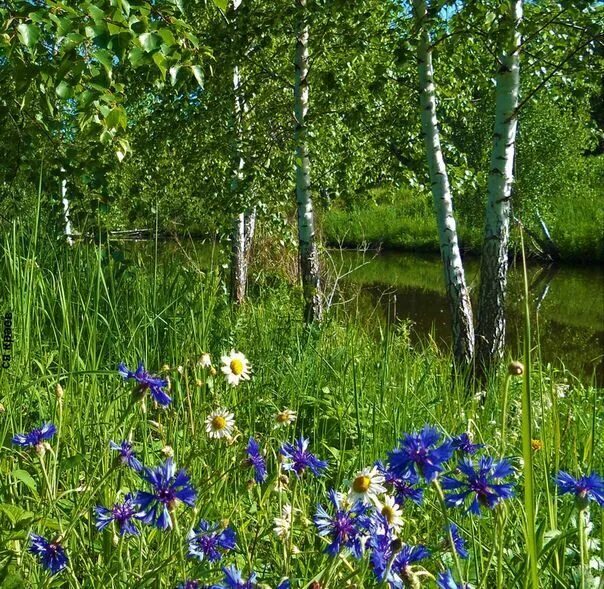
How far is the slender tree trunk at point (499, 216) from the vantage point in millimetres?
4277

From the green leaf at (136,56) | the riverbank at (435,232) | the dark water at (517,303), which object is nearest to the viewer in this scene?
the green leaf at (136,56)

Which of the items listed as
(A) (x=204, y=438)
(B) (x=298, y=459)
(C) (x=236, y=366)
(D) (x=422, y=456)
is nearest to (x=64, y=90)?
(A) (x=204, y=438)

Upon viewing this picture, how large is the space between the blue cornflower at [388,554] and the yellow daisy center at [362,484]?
0.05m

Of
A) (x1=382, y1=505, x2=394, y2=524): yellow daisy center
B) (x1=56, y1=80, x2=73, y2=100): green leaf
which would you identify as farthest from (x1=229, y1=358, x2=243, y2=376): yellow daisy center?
(x1=56, y1=80, x2=73, y2=100): green leaf

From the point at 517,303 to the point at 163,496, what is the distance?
8132mm

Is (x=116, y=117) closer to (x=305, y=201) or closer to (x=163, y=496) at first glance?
(x=163, y=496)

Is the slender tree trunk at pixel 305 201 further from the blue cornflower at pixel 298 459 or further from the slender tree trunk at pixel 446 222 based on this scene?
the blue cornflower at pixel 298 459

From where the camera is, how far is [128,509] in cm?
115

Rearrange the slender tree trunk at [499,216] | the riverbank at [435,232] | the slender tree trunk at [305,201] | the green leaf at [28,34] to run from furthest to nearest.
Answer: the riverbank at [435,232] → the slender tree trunk at [305,201] → the slender tree trunk at [499,216] → the green leaf at [28,34]

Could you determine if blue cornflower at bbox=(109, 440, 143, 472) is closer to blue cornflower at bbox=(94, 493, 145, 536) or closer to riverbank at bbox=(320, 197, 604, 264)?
blue cornflower at bbox=(94, 493, 145, 536)

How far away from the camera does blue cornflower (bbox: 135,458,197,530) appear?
3.05ft

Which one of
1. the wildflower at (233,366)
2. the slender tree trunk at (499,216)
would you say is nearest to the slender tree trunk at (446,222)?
the slender tree trunk at (499,216)

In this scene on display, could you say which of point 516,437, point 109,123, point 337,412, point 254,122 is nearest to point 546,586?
point 516,437

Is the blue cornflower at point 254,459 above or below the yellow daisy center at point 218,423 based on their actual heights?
below
